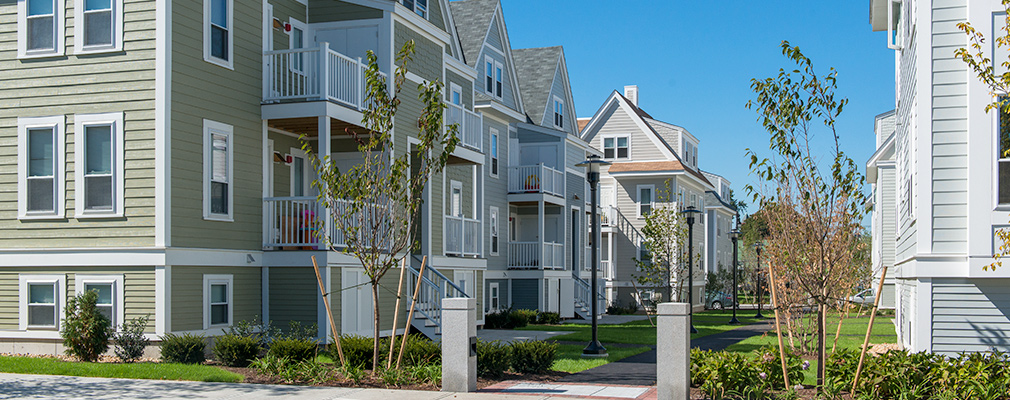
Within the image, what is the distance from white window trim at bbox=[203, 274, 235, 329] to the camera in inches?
679

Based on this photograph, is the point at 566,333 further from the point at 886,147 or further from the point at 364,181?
the point at 886,147

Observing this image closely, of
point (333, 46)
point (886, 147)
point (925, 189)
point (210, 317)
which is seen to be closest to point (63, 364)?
point (210, 317)

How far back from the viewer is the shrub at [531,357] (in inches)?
574

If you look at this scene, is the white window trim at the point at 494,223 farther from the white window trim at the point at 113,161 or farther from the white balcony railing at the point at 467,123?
the white window trim at the point at 113,161

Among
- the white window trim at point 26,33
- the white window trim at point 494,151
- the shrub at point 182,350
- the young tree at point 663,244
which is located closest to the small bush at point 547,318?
the young tree at point 663,244

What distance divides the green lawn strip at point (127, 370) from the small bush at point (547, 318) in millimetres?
18608

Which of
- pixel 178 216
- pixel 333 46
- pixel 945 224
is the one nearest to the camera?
pixel 945 224

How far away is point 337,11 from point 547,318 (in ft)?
49.0

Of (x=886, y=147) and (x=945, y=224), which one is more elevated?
(x=886, y=147)

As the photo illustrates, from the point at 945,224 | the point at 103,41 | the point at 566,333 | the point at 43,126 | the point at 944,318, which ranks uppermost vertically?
the point at 103,41

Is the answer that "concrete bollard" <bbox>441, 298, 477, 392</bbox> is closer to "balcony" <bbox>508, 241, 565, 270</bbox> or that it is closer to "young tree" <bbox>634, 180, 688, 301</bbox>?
"balcony" <bbox>508, 241, 565, 270</bbox>

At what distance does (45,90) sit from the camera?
57.2ft

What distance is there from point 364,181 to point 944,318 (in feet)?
29.3

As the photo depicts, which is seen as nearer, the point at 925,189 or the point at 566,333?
the point at 925,189
